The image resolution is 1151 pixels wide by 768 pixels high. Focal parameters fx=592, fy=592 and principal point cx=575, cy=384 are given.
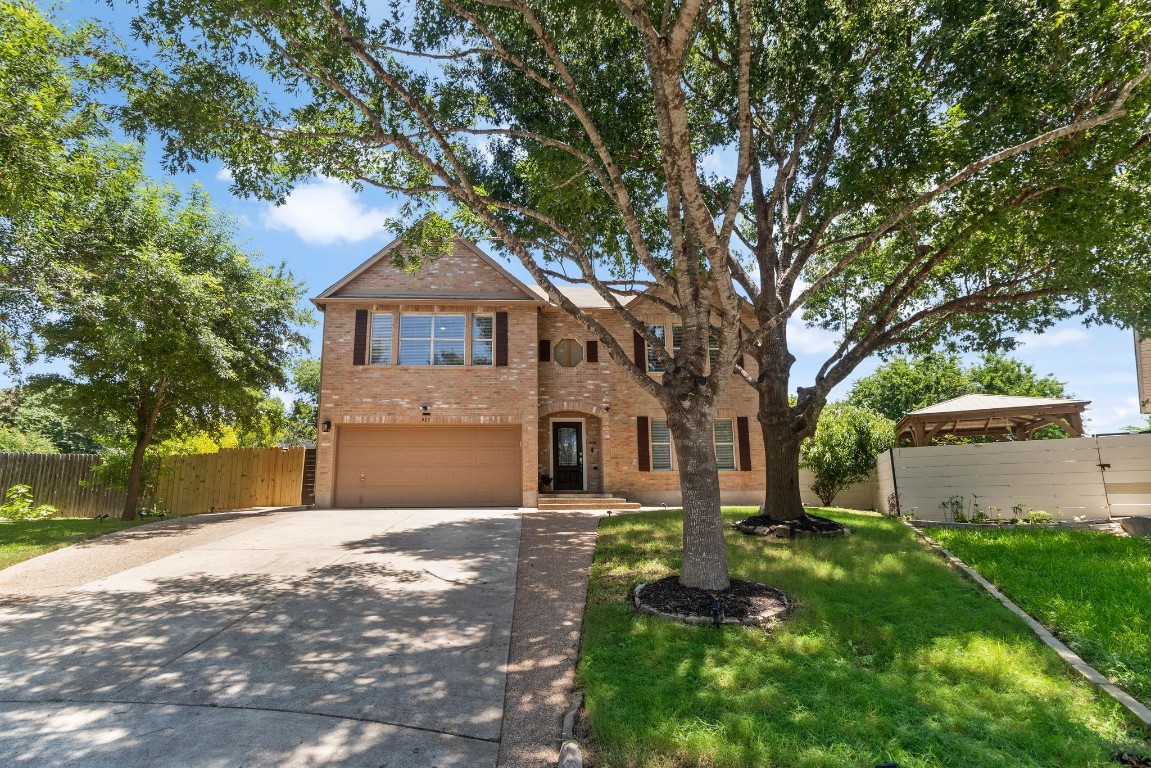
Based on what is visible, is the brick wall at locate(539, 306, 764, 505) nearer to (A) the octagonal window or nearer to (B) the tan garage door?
(A) the octagonal window

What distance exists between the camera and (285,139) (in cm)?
816

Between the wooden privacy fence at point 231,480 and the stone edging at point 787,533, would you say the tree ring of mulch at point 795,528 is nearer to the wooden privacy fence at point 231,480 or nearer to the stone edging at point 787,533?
the stone edging at point 787,533

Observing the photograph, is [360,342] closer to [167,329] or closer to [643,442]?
[167,329]

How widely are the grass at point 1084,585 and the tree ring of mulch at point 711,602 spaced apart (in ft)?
7.68

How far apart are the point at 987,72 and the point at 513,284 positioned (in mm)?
11621

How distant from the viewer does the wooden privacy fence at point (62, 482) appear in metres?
16.4

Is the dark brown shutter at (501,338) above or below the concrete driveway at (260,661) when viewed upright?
above

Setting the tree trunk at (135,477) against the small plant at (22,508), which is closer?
the tree trunk at (135,477)

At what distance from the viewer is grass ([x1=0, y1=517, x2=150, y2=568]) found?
9023 mm

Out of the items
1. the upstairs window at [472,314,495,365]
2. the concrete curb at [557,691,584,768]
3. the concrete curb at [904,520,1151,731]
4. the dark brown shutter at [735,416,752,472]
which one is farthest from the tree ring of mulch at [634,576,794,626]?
the dark brown shutter at [735,416,752,472]

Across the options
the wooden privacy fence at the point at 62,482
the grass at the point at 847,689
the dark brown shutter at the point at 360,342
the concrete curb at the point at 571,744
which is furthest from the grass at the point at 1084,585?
the wooden privacy fence at the point at 62,482

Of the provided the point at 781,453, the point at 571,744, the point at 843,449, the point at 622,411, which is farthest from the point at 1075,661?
the point at 622,411

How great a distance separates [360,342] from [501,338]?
3.80m

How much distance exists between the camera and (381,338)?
16.3 m
